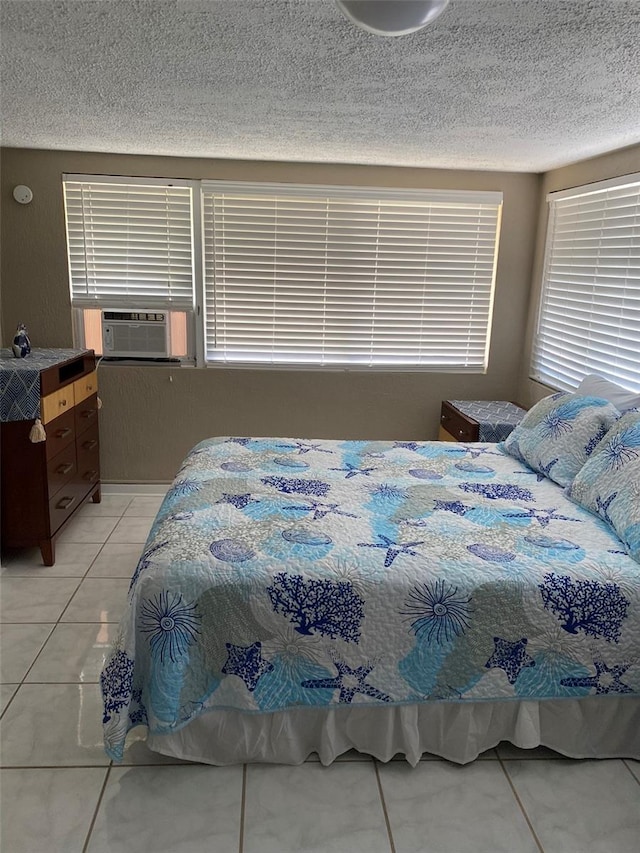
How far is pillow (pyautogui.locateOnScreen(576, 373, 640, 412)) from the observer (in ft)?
9.92

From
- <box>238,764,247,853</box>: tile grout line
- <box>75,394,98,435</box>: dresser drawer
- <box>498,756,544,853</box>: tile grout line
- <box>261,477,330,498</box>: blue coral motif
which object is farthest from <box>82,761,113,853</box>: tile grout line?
<box>75,394,98,435</box>: dresser drawer

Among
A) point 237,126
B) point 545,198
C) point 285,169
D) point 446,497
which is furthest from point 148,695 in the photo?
point 545,198

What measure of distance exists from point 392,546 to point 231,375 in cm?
252

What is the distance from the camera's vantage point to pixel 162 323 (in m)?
4.35

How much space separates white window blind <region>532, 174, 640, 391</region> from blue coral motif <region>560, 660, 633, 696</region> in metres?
1.61

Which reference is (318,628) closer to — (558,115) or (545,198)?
(558,115)

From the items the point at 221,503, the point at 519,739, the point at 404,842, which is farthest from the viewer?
the point at 221,503

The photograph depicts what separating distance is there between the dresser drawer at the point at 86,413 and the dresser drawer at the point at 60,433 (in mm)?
75

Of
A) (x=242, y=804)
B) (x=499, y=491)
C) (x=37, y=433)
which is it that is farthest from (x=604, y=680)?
(x=37, y=433)

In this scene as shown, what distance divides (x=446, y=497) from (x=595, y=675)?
899 millimetres

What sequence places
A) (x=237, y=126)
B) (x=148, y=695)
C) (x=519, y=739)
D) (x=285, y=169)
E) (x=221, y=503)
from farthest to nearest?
A: (x=285, y=169), (x=237, y=126), (x=221, y=503), (x=519, y=739), (x=148, y=695)

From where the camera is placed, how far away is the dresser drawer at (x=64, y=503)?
342 cm

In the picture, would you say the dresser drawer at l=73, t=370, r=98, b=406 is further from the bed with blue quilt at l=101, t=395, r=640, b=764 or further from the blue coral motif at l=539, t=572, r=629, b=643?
the blue coral motif at l=539, t=572, r=629, b=643

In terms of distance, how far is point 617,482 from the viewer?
2.41 meters
